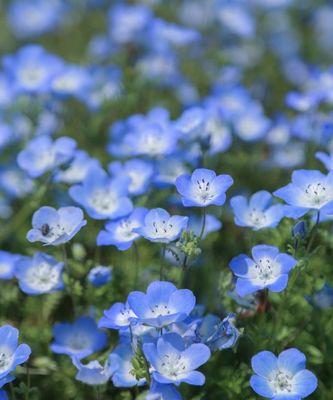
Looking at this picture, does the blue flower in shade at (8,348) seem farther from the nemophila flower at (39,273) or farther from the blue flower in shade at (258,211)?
the blue flower in shade at (258,211)

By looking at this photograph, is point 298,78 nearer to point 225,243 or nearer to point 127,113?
point 127,113

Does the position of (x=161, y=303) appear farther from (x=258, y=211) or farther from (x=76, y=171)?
(x=76, y=171)

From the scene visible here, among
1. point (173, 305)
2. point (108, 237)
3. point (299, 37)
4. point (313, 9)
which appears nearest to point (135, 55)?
point (299, 37)

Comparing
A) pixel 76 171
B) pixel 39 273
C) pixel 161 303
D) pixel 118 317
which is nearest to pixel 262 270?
pixel 161 303

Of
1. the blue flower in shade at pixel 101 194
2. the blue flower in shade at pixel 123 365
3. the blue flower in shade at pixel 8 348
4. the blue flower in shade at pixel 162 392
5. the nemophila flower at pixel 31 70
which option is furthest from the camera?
the nemophila flower at pixel 31 70

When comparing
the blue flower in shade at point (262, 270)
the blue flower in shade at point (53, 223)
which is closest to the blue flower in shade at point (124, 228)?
the blue flower in shade at point (53, 223)

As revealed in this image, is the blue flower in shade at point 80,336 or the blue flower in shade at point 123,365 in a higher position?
the blue flower in shade at point 123,365

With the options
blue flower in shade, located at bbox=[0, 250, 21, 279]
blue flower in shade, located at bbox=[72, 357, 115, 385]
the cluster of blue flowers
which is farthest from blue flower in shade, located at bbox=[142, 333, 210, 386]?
blue flower in shade, located at bbox=[0, 250, 21, 279]
